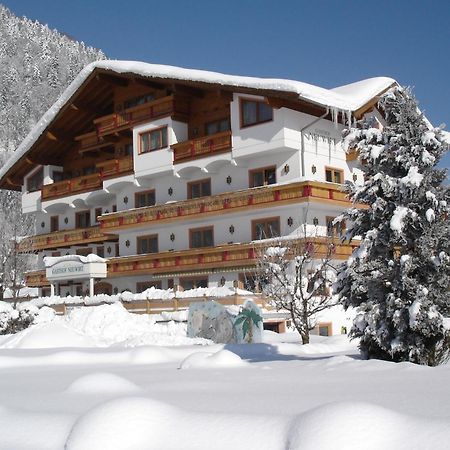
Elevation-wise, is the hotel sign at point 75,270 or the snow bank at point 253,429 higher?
the hotel sign at point 75,270

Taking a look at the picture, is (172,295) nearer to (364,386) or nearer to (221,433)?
(364,386)

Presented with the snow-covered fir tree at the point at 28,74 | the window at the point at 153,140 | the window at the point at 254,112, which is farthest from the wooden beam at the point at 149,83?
the snow-covered fir tree at the point at 28,74

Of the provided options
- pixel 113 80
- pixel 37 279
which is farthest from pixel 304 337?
pixel 37 279

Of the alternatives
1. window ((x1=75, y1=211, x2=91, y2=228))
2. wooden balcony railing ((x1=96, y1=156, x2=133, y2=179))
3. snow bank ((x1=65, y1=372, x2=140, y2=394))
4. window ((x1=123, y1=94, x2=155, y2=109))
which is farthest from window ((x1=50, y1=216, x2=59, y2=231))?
snow bank ((x1=65, y1=372, x2=140, y2=394))

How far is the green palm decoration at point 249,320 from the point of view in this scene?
21.7 metres

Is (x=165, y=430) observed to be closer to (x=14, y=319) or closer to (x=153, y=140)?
(x=14, y=319)

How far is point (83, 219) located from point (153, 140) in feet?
35.3

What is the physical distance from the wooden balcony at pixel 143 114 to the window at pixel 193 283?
895 cm

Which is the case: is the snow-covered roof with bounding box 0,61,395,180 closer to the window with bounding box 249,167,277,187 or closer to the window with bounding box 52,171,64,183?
the window with bounding box 249,167,277,187

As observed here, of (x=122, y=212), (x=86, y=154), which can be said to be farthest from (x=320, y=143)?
(x=86, y=154)

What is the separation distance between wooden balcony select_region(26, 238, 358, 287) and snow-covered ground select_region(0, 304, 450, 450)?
1346cm

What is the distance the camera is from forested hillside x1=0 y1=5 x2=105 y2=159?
149500 mm

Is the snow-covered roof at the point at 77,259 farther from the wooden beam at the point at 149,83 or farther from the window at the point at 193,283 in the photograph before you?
the wooden beam at the point at 149,83

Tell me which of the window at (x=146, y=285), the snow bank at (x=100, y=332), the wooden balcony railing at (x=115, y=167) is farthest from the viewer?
the wooden balcony railing at (x=115, y=167)
